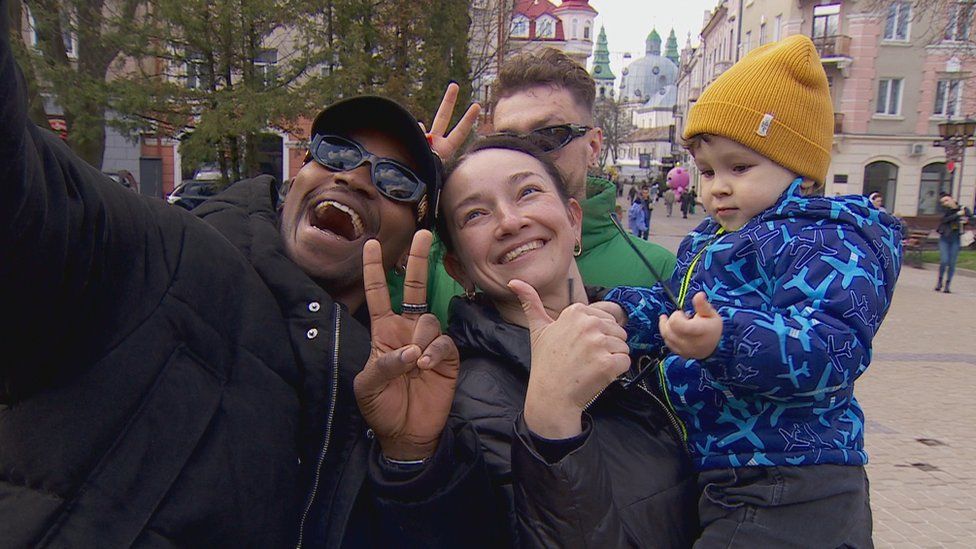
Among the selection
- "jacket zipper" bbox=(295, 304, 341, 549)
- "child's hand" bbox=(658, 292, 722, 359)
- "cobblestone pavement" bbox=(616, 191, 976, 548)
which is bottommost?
"cobblestone pavement" bbox=(616, 191, 976, 548)

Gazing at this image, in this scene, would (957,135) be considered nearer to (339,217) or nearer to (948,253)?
(948,253)

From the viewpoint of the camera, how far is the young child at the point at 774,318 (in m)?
1.79

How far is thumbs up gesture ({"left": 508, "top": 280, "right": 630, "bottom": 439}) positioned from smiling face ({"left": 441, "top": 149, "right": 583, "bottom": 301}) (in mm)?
418

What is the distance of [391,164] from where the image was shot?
223cm

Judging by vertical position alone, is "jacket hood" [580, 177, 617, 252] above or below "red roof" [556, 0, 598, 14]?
below

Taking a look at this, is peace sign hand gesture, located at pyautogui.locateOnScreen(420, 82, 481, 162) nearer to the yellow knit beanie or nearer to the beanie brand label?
the yellow knit beanie

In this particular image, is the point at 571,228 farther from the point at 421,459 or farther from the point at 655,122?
the point at 655,122

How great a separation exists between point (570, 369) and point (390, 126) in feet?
3.24

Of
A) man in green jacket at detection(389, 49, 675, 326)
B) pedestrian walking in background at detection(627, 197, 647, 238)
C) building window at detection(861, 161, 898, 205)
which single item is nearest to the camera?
man in green jacket at detection(389, 49, 675, 326)

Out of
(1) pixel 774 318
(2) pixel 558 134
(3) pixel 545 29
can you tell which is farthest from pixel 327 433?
(3) pixel 545 29

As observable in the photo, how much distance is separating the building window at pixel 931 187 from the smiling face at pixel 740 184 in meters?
38.0

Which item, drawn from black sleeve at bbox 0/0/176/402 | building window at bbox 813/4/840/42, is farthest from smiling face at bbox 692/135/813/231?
building window at bbox 813/4/840/42

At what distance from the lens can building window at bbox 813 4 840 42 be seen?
3578cm

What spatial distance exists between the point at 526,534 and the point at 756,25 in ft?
154
